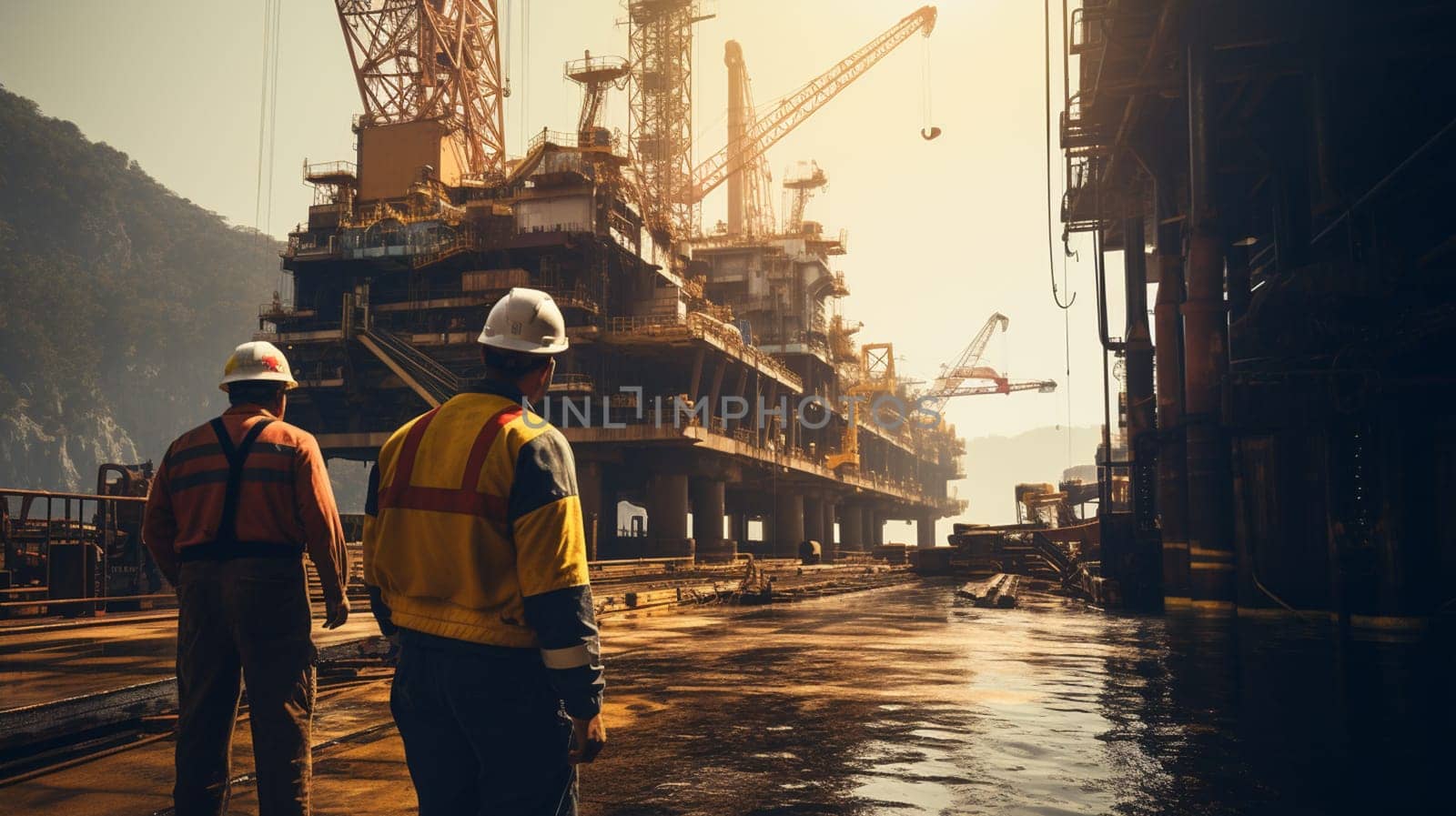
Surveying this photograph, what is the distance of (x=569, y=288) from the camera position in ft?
167

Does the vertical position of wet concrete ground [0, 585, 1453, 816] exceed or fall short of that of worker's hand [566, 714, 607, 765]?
it falls short

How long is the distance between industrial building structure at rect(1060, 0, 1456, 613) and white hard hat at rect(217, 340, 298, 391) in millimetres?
14029

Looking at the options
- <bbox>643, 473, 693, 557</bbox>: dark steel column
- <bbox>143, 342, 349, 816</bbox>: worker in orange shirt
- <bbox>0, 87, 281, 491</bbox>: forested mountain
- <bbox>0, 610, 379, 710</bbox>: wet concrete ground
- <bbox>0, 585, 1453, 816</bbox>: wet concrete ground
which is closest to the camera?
<bbox>143, 342, 349, 816</bbox>: worker in orange shirt

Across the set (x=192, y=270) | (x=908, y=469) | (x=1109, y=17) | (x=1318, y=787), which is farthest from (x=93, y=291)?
(x=1318, y=787)

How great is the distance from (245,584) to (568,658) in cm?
211

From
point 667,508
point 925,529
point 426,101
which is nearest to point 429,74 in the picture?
point 426,101

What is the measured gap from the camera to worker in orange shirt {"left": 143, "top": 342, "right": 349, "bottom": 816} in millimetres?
4262

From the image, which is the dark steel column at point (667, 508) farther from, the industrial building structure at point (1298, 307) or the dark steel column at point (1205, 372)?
the dark steel column at point (1205, 372)

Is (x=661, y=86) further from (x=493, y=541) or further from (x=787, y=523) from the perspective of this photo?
(x=493, y=541)

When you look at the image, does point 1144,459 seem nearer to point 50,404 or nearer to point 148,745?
point 148,745

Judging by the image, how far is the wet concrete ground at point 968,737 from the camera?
16.9ft

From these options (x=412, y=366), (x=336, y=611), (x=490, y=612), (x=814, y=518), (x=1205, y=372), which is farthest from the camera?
(x=814, y=518)

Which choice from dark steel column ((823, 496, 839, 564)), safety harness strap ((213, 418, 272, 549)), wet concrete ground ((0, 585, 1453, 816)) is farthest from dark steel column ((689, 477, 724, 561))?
safety harness strap ((213, 418, 272, 549))

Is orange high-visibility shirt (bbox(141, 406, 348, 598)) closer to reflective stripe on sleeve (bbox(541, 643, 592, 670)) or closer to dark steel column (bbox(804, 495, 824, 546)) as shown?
reflective stripe on sleeve (bbox(541, 643, 592, 670))
